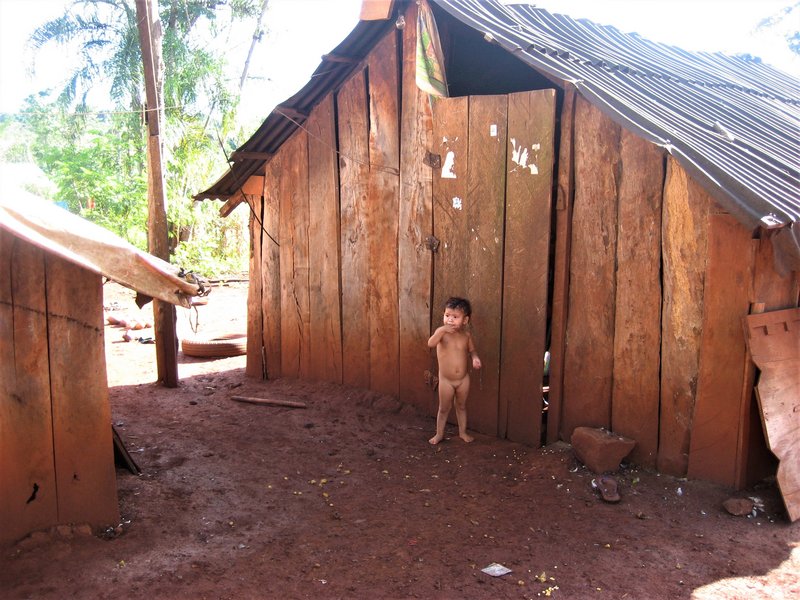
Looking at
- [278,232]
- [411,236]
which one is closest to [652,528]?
[411,236]

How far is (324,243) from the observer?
7.23m

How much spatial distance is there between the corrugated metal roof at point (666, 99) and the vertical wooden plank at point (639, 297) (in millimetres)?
323

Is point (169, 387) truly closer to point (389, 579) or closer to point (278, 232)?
point (278, 232)

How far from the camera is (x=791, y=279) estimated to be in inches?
188

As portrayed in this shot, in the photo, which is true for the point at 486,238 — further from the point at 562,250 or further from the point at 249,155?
the point at 249,155

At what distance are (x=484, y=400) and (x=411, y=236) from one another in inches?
62.7

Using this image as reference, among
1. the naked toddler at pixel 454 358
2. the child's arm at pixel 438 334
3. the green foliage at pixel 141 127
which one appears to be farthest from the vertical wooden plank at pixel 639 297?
the green foliage at pixel 141 127

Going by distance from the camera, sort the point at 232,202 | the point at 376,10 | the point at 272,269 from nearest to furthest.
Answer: the point at 376,10
the point at 272,269
the point at 232,202

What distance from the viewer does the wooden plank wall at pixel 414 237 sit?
6.16 meters

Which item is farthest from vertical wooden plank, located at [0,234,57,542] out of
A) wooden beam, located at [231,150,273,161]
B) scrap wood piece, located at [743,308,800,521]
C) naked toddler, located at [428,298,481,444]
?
scrap wood piece, located at [743,308,800,521]

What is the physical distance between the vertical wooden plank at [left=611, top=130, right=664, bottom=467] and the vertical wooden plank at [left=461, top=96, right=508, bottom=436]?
3.30 feet

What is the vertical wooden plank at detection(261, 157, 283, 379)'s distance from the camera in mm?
7754

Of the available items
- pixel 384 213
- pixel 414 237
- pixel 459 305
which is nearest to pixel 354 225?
pixel 384 213

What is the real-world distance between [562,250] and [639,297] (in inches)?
26.8
